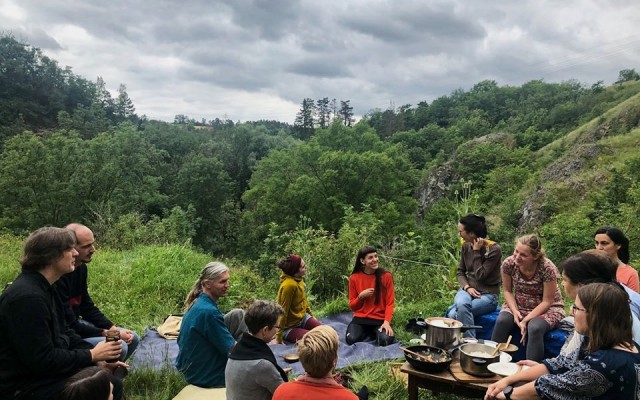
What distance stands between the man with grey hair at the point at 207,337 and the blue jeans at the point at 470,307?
2269mm

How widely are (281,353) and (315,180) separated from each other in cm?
2210

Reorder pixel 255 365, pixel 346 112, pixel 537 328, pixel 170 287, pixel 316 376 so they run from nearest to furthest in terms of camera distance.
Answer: pixel 316 376, pixel 255 365, pixel 537 328, pixel 170 287, pixel 346 112

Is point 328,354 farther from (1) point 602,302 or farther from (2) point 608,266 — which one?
(2) point 608,266

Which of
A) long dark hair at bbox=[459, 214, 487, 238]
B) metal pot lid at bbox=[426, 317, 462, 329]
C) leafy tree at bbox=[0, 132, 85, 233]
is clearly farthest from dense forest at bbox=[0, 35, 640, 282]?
metal pot lid at bbox=[426, 317, 462, 329]

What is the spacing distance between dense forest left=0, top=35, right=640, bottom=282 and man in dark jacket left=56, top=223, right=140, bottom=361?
4203 mm

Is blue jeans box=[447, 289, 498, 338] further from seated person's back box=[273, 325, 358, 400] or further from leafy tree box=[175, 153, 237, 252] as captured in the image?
leafy tree box=[175, 153, 237, 252]

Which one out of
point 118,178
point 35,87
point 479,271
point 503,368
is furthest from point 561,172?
point 35,87

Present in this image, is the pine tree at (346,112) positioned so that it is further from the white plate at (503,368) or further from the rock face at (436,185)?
the white plate at (503,368)

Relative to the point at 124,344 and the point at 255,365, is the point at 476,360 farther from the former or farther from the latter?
the point at 124,344

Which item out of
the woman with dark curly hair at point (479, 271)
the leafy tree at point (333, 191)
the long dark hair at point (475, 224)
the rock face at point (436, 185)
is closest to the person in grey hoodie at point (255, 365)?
the woman with dark curly hair at point (479, 271)

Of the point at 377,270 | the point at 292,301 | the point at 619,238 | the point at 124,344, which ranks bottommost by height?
the point at 124,344

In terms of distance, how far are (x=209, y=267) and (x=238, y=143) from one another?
1879 inches

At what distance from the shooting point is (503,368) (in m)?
2.73

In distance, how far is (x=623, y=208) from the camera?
8125 millimetres
